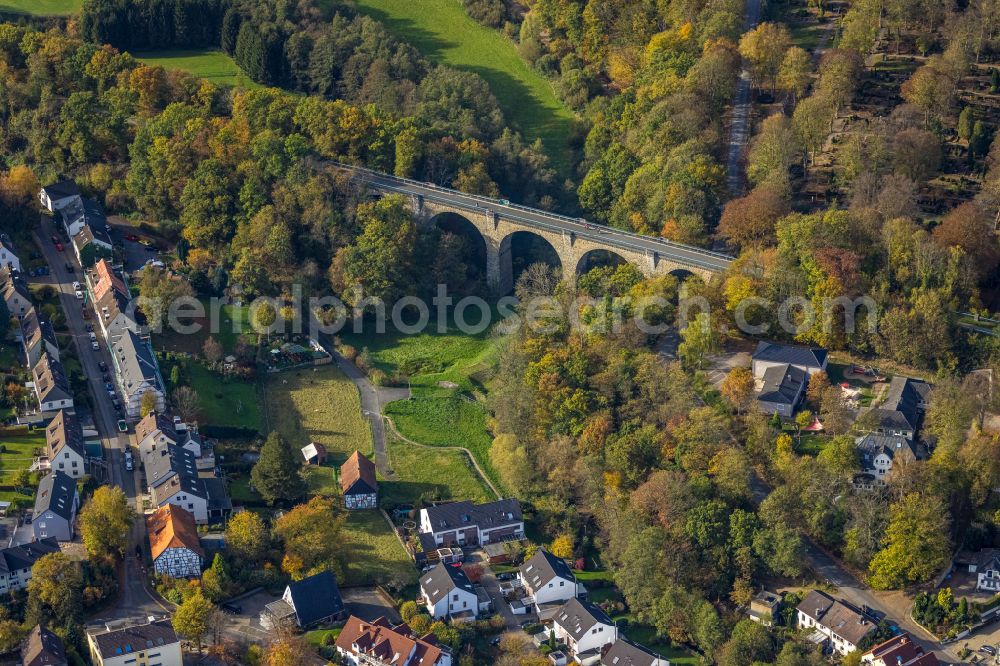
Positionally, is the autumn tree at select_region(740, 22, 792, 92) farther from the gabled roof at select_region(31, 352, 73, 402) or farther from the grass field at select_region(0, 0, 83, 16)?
the grass field at select_region(0, 0, 83, 16)

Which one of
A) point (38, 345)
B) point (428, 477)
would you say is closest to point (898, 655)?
point (428, 477)

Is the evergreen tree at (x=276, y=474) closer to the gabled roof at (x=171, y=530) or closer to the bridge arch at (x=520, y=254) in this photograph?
the gabled roof at (x=171, y=530)

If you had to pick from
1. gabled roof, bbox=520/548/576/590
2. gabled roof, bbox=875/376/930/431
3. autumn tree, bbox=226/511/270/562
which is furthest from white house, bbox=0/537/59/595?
gabled roof, bbox=875/376/930/431

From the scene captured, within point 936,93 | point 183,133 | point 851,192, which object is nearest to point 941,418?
point 851,192

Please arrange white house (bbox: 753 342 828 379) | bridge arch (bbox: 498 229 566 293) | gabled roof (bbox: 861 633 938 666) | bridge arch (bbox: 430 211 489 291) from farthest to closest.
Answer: bridge arch (bbox: 498 229 566 293)
bridge arch (bbox: 430 211 489 291)
white house (bbox: 753 342 828 379)
gabled roof (bbox: 861 633 938 666)

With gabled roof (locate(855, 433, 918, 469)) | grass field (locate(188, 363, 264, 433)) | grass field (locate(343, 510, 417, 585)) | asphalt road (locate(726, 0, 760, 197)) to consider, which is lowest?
grass field (locate(343, 510, 417, 585))

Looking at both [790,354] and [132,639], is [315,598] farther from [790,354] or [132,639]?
[790,354]

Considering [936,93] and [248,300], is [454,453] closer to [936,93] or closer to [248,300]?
[248,300]

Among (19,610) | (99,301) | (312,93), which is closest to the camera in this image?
(19,610)
